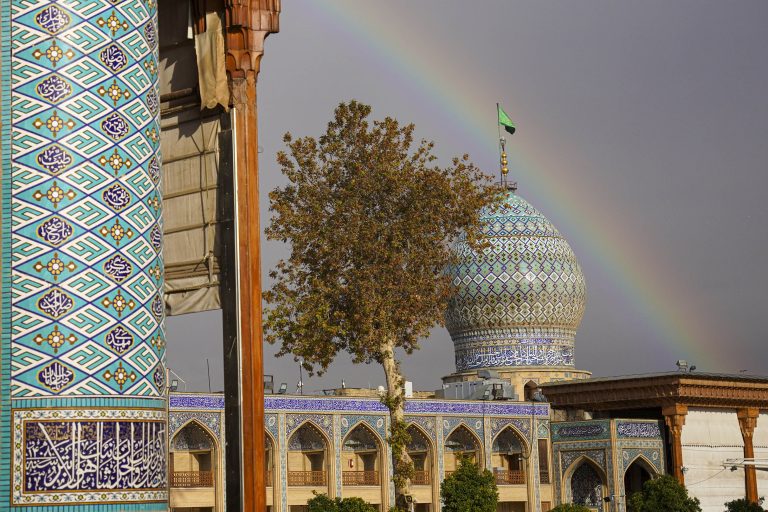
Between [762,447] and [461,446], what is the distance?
26.8 ft

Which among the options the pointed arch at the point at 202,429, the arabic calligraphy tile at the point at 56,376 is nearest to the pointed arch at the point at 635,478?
the pointed arch at the point at 202,429

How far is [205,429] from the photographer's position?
23453mm

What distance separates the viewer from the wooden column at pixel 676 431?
2894 centimetres

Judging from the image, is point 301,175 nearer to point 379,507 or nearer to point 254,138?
point 379,507

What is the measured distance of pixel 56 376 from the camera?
15.7ft

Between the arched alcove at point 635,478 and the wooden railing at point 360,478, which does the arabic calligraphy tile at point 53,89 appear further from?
the arched alcove at point 635,478

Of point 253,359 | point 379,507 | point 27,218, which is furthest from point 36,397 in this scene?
point 379,507

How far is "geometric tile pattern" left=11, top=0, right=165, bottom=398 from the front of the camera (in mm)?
4816

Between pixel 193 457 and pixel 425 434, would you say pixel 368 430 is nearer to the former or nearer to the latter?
pixel 425 434

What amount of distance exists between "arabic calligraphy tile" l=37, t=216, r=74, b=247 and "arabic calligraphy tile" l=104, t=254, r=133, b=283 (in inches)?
8.1

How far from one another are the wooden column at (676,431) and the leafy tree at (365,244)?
12267 mm

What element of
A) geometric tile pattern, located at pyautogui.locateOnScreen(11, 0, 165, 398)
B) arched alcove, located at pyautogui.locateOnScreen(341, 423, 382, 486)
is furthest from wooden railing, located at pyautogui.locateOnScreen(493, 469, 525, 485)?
geometric tile pattern, located at pyautogui.locateOnScreen(11, 0, 165, 398)

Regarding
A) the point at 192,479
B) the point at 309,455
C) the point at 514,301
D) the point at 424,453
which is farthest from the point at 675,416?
the point at 192,479

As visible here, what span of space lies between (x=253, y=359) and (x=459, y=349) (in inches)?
1212
